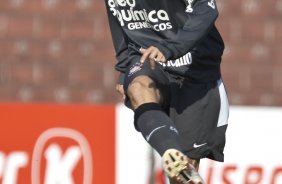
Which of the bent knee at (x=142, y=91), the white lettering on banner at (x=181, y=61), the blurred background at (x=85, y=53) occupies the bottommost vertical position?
the bent knee at (x=142, y=91)

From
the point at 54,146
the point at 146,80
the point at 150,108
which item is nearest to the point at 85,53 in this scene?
the point at 54,146

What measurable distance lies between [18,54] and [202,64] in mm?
3572

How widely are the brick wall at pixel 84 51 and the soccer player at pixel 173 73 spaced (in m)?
3.27

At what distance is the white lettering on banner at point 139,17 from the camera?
5.51 meters

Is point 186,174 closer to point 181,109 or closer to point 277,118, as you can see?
point 181,109

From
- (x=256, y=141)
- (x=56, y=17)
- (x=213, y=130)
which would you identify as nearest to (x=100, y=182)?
(x=256, y=141)

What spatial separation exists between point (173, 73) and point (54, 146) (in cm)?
180

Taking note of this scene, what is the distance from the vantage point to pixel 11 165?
7129 millimetres

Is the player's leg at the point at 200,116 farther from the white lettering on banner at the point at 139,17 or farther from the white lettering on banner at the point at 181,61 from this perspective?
the white lettering on banner at the point at 139,17

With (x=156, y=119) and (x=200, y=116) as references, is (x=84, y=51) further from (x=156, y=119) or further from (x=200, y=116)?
→ (x=156, y=119)

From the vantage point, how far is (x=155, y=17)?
551 cm

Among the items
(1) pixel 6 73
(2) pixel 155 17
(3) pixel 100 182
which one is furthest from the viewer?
(1) pixel 6 73

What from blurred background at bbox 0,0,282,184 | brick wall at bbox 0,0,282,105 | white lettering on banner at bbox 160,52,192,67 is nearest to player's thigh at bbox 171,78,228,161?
white lettering on banner at bbox 160,52,192,67

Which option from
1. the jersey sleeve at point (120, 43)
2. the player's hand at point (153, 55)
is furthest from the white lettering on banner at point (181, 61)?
the player's hand at point (153, 55)
